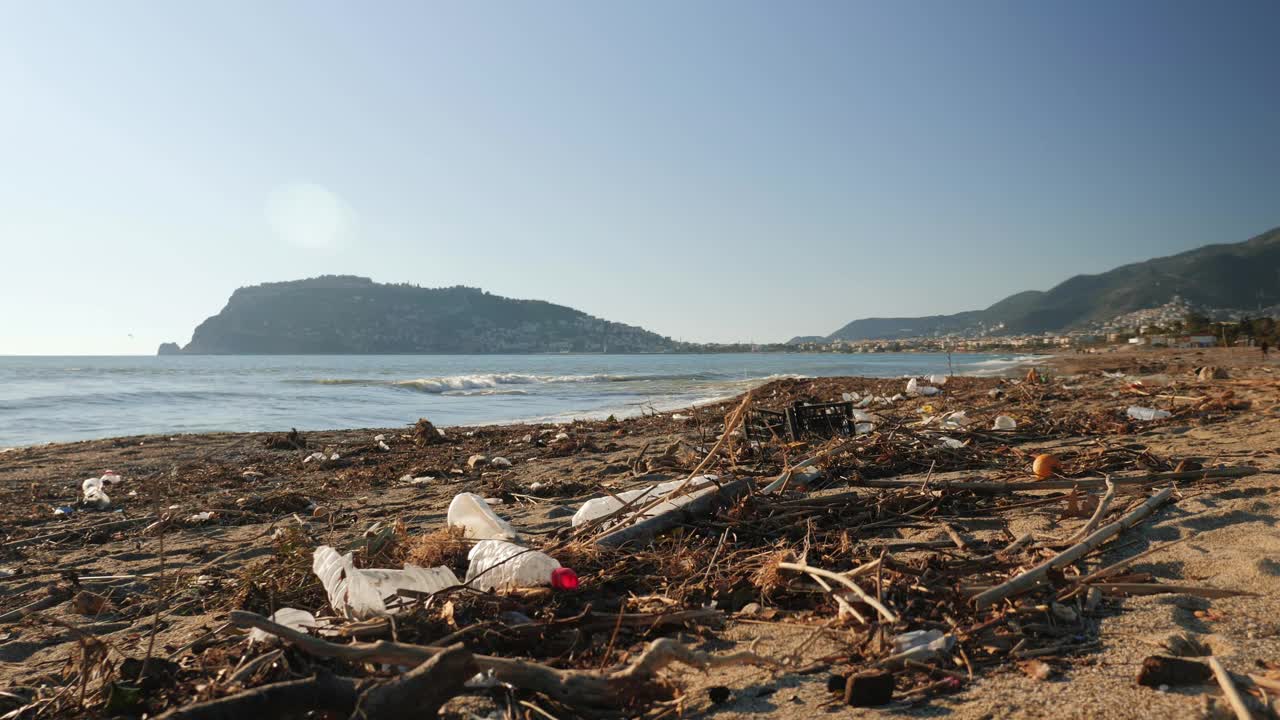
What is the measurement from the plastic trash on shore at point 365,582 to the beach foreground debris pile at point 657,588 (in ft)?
0.04

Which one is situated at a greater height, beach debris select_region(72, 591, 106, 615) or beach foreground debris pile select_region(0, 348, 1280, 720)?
beach foreground debris pile select_region(0, 348, 1280, 720)

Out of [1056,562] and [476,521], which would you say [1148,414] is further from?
[476,521]

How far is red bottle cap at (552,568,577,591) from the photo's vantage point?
2232mm

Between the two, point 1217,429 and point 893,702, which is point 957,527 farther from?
point 1217,429

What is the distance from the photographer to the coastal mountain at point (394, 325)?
9931cm

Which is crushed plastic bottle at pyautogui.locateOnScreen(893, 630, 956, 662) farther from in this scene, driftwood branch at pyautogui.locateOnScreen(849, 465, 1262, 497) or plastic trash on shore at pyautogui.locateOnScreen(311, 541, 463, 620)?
driftwood branch at pyautogui.locateOnScreen(849, 465, 1262, 497)

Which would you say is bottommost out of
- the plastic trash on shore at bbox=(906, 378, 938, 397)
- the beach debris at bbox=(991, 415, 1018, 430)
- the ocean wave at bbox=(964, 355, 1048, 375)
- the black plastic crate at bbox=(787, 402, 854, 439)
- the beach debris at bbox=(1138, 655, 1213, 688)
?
the ocean wave at bbox=(964, 355, 1048, 375)

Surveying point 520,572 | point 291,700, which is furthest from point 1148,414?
point 291,700

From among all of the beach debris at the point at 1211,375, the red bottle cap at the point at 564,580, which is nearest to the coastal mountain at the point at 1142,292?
the beach debris at the point at 1211,375

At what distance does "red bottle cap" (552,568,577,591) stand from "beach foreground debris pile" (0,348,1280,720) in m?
0.03

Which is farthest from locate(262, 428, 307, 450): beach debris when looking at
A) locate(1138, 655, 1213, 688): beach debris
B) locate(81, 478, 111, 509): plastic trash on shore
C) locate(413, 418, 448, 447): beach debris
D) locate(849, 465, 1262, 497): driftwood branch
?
locate(1138, 655, 1213, 688): beach debris

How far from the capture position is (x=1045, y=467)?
379cm

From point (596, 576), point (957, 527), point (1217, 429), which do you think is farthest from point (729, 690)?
point (1217, 429)

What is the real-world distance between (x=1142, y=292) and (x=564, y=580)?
117060 millimetres
